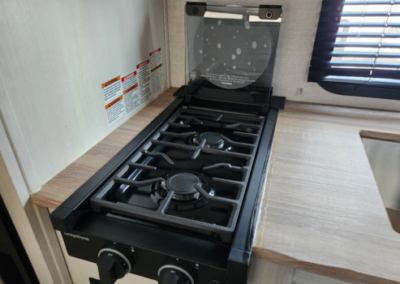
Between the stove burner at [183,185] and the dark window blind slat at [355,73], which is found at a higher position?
the dark window blind slat at [355,73]

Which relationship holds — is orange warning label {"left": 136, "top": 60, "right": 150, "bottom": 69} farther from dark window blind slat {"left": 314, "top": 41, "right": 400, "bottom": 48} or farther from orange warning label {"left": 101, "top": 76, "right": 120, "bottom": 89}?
dark window blind slat {"left": 314, "top": 41, "right": 400, "bottom": 48}

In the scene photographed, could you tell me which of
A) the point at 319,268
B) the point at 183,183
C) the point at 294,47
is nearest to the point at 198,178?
the point at 183,183

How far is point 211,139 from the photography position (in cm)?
82

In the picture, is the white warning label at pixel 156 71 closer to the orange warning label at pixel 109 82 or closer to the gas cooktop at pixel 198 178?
the gas cooktop at pixel 198 178

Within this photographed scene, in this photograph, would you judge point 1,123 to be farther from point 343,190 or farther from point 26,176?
point 343,190

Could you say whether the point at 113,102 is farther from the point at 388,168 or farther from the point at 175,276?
the point at 388,168

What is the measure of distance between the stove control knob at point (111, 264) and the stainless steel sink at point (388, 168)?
2.58 feet

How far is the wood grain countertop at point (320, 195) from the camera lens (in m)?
0.48

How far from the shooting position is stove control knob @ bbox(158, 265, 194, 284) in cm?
50

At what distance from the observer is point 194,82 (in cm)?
106

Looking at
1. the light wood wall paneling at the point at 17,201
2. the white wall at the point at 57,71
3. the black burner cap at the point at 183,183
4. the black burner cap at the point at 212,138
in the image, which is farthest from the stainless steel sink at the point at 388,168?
the light wood wall paneling at the point at 17,201

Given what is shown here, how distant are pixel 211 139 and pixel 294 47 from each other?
19.4 inches

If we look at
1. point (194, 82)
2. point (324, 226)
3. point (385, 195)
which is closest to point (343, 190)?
point (324, 226)

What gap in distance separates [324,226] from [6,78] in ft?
2.16
